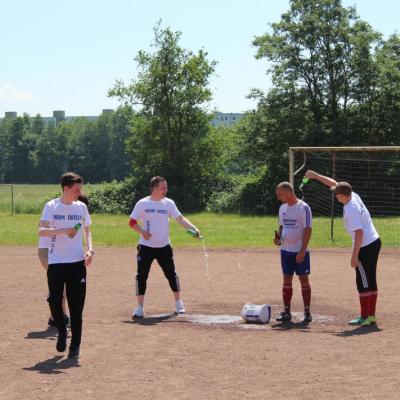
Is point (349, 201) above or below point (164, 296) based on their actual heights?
above

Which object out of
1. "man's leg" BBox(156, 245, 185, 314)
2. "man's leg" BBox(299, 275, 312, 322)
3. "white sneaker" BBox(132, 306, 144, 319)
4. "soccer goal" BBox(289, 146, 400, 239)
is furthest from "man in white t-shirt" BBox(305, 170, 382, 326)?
"soccer goal" BBox(289, 146, 400, 239)

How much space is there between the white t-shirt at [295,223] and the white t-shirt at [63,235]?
307 cm

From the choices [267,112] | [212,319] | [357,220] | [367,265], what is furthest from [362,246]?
[267,112]

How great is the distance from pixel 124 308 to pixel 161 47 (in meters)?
35.2

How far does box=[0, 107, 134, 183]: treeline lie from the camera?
11725cm

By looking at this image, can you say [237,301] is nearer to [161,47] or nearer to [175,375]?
[175,375]

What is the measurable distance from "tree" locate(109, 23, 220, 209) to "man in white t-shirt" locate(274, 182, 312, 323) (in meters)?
33.9

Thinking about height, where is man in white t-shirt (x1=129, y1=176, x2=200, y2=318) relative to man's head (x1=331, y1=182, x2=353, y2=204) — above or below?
below

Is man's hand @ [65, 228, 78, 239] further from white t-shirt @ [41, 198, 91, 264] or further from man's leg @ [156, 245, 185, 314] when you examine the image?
man's leg @ [156, 245, 185, 314]

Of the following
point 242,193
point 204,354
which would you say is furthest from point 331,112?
point 204,354

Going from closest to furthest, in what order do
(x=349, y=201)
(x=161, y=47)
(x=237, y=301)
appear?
(x=349, y=201)
(x=237, y=301)
(x=161, y=47)

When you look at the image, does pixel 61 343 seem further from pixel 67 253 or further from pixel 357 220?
pixel 357 220

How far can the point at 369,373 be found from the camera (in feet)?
23.4

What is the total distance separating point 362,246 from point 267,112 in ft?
105
